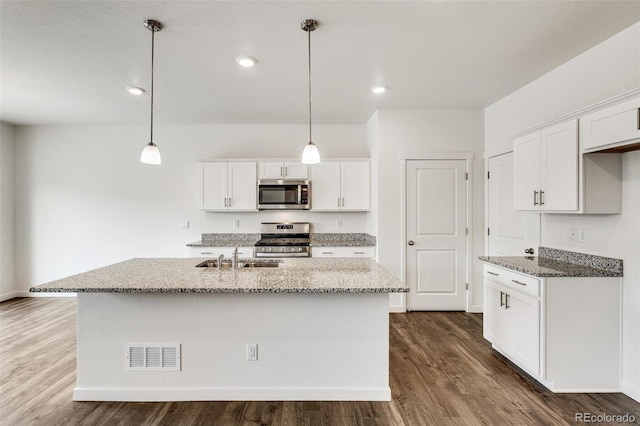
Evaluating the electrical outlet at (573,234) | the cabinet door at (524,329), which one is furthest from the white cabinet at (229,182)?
the electrical outlet at (573,234)

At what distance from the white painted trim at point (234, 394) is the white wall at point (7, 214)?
393 cm

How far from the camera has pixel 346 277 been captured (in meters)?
2.19

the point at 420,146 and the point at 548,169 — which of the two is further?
the point at 420,146

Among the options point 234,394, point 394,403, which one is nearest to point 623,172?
point 394,403

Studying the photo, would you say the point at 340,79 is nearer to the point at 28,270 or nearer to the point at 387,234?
the point at 387,234

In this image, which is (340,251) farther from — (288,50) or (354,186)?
(288,50)

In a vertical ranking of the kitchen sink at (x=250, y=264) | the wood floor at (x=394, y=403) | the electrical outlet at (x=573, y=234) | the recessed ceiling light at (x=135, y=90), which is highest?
the recessed ceiling light at (x=135, y=90)

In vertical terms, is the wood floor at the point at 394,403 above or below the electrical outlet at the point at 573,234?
→ below

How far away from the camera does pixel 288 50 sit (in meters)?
2.62

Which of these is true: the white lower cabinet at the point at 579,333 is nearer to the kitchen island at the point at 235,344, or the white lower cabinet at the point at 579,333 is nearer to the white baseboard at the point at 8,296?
the kitchen island at the point at 235,344

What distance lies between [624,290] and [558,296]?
1.52ft

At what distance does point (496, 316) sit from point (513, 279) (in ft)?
1.55

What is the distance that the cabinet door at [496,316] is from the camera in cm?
281

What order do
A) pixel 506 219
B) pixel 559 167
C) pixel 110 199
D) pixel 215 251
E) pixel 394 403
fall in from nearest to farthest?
1. pixel 394 403
2. pixel 559 167
3. pixel 506 219
4. pixel 215 251
5. pixel 110 199
